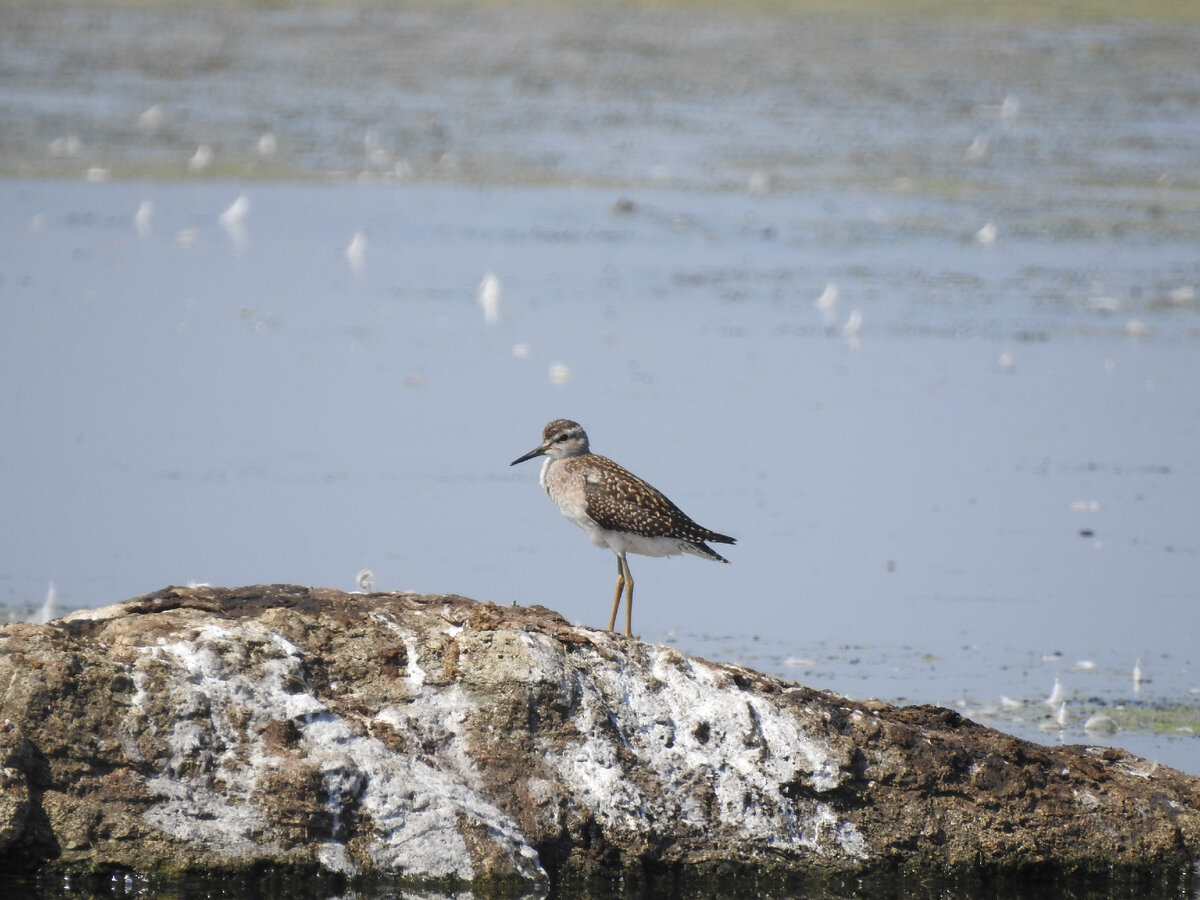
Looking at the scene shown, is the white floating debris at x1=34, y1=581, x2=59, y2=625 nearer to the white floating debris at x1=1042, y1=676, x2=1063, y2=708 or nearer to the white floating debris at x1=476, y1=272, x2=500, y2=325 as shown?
the white floating debris at x1=1042, y1=676, x2=1063, y2=708

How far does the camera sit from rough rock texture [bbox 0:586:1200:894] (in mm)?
5953

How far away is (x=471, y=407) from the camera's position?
43.5 feet

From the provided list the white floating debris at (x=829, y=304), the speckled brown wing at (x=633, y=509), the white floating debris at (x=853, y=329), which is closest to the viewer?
the speckled brown wing at (x=633, y=509)

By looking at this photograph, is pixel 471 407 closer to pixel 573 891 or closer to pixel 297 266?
pixel 297 266

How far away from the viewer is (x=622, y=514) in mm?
8359

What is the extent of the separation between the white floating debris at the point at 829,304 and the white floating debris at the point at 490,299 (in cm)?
282

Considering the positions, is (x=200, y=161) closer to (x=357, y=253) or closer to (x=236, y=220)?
(x=236, y=220)

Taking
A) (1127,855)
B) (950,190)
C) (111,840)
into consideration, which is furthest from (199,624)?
(950,190)

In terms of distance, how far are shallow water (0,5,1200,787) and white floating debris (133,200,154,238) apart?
0.15 meters

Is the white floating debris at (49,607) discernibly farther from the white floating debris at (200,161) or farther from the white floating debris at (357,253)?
the white floating debris at (200,161)

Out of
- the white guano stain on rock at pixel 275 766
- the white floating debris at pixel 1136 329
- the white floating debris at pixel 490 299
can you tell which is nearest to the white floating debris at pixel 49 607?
the white guano stain on rock at pixel 275 766

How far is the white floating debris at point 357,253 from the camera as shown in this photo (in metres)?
17.7

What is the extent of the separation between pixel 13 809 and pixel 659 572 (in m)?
5.33

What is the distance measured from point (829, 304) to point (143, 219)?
737cm
